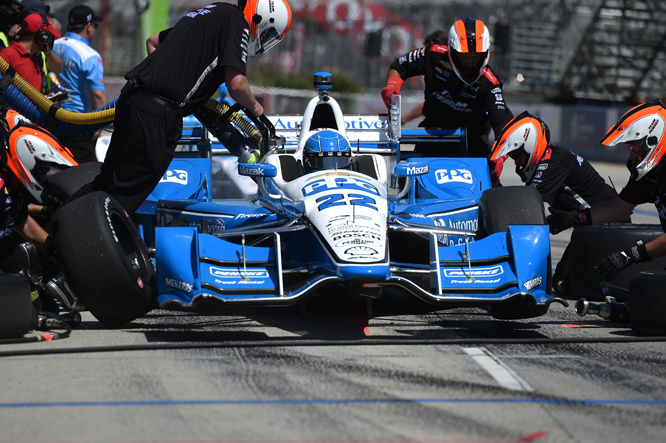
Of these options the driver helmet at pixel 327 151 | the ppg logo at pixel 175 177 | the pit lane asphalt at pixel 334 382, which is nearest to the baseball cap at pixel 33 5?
the ppg logo at pixel 175 177

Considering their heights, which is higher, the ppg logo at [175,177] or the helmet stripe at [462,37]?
the helmet stripe at [462,37]

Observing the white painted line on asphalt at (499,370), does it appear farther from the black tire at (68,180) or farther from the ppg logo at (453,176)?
the black tire at (68,180)

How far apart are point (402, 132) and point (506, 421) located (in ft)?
16.0

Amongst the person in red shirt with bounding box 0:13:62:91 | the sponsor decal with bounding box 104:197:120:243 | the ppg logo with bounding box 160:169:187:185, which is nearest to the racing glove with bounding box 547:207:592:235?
the ppg logo with bounding box 160:169:187:185

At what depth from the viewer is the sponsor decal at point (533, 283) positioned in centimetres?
513

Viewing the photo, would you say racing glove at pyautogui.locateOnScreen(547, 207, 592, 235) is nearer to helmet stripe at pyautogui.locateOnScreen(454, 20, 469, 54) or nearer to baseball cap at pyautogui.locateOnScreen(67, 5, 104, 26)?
helmet stripe at pyautogui.locateOnScreen(454, 20, 469, 54)

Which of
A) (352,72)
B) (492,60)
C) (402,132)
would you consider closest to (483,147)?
(402,132)

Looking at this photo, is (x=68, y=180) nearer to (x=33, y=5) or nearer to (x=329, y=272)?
(x=329, y=272)

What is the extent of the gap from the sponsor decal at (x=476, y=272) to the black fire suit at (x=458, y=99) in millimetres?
3200

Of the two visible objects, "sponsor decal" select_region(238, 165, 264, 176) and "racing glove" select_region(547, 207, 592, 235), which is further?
"racing glove" select_region(547, 207, 592, 235)

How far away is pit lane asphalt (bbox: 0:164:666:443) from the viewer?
350 cm

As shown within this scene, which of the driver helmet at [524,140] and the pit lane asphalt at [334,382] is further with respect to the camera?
the driver helmet at [524,140]

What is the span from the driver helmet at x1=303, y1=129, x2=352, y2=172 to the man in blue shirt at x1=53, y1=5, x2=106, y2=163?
372 cm

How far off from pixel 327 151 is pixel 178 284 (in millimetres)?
1738
